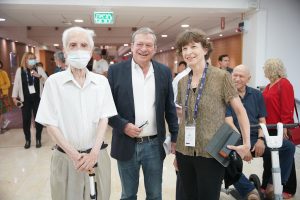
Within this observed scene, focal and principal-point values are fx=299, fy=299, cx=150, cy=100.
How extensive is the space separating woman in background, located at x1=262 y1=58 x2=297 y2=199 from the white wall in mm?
2656

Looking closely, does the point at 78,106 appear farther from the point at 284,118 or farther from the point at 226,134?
the point at 284,118

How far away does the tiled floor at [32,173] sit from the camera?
3.29 m

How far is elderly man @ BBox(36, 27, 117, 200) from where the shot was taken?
1672mm

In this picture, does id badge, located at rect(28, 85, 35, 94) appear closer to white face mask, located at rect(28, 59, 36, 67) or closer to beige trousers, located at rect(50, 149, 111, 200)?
white face mask, located at rect(28, 59, 36, 67)

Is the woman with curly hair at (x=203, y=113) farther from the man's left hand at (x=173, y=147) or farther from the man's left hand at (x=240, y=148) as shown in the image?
the man's left hand at (x=173, y=147)

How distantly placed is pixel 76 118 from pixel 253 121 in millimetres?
1896

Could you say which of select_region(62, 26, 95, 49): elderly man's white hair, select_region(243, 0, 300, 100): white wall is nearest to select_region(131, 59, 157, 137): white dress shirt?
select_region(62, 26, 95, 49): elderly man's white hair

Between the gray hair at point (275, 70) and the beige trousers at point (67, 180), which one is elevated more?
the gray hair at point (275, 70)

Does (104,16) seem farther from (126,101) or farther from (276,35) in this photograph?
(126,101)

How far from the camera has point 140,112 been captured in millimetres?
2109

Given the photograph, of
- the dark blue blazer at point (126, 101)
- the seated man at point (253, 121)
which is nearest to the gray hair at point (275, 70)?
the seated man at point (253, 121)

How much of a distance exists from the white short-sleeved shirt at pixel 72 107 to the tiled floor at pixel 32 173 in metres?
1.69

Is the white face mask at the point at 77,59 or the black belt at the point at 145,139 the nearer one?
the white face mask at the point at 77,59

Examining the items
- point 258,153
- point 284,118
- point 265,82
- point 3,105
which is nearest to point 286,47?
point 265,82
